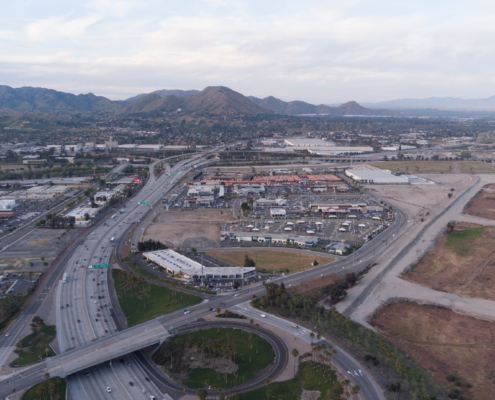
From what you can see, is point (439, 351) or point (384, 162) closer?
point (439, 351)

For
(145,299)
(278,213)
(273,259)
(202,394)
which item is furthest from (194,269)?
(278,213)

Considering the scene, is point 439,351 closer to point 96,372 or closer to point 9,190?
point 96,372

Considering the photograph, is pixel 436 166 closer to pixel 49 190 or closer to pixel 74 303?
pixel 49 190

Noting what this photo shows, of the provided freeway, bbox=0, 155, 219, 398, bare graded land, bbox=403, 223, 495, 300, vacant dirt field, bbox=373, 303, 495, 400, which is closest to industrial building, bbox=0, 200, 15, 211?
freeway, bbox=0, 155, 219, 398

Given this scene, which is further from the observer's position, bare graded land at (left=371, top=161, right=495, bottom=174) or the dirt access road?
bare graded land at (left=371, top=161, right=495, bottom=174)

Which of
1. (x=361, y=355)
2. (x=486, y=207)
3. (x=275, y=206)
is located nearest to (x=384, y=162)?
(x=486, y=207)

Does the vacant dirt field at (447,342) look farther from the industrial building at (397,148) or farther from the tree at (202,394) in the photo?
the industrial building at (397,148)

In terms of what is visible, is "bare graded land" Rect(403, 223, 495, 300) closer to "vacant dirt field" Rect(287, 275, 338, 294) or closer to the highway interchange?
the highway interchange
